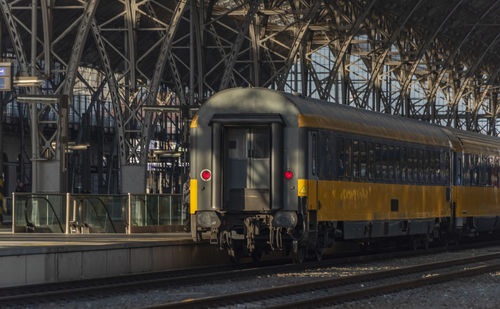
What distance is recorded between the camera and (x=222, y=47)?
141 ft

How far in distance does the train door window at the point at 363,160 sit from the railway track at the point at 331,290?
108 inches

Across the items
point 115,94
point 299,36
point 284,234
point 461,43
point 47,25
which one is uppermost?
point 461,43

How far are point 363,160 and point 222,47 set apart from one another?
66.3 feet

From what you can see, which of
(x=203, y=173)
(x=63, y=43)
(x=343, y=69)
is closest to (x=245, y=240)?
(x=203, y=173)

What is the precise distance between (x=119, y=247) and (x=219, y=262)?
4.06 meters

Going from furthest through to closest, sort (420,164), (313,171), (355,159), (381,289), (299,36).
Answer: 1. (299,36)
2. (420,164)
3. (355,159)
4. (313,171)
5. (381,289)

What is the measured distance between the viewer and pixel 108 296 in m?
15.8

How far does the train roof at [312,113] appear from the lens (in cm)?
2073

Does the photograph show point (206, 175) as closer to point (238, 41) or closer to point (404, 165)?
point (404, 165)

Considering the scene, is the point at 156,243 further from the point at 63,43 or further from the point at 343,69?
the point at 63,43

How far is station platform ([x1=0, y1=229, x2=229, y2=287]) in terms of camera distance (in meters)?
17.6

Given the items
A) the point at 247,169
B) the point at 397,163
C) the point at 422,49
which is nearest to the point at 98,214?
the point at 397,163

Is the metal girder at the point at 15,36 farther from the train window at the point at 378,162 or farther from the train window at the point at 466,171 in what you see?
the train window at the point at 466,171

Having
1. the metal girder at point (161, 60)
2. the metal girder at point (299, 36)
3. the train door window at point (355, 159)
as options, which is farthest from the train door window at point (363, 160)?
the metal girder at point (299, 36)
